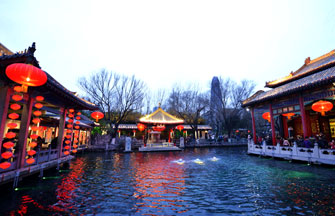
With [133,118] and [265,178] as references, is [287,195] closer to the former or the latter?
[265,178]

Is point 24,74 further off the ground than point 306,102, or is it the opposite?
point 306,102

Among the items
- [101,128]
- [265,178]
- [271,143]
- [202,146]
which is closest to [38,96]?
[265,178]

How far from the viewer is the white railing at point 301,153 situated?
9.02 metres

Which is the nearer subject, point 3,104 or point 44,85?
point 3,104

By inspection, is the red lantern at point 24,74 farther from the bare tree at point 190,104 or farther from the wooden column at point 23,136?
the bare tree at point 190,104

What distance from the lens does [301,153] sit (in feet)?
34.2

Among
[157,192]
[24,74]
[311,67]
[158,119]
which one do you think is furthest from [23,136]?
[311,67]

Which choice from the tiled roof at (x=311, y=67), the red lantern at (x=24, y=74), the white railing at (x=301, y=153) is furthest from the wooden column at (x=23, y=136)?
the tiled roof at (x=311, y=67)

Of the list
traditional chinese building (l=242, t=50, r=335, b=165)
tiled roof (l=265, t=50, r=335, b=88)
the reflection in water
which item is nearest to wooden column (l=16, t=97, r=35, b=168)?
the reflection in water

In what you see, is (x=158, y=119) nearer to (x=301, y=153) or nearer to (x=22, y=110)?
(x=301, y=153)

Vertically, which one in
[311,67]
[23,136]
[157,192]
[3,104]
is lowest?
[157,192]

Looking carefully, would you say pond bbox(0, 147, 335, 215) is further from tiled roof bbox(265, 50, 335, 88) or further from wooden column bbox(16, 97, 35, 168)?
tiled roof bbox(265, 50, 335, 88)

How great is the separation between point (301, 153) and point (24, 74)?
1427cm

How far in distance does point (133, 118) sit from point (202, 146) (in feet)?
46.6
